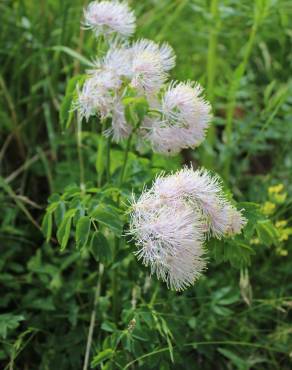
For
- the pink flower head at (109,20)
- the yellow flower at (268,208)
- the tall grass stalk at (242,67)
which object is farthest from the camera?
the tall grass stalk at (242,67)

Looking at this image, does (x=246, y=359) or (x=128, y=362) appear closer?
(x=128, y=362)

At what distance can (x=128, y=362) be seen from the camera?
1381 millimetres

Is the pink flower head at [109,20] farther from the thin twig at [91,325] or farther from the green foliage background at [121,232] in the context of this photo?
the thin twig at [91,325]

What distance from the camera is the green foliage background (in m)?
1.34

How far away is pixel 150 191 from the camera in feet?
3.76

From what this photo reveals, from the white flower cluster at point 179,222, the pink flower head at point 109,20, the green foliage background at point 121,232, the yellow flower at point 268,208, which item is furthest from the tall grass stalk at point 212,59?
the white flower cluster at point 179,222

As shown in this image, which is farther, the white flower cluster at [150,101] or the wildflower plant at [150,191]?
the white flower cluster at [150,101]

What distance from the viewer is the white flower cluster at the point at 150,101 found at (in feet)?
4.14

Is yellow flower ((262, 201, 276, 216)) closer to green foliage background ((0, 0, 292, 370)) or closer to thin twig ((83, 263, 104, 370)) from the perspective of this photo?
green foliage background ((0, 0, 292, 370))

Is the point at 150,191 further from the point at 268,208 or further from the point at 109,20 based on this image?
the point at 268,208

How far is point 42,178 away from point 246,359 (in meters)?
0.94

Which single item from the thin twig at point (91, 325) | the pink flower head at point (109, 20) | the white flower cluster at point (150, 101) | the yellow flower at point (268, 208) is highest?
the pink flower head at point (109, 20)

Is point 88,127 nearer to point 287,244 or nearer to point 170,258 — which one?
point 287,244

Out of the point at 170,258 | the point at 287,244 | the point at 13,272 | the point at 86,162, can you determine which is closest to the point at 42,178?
the point at 86,162
